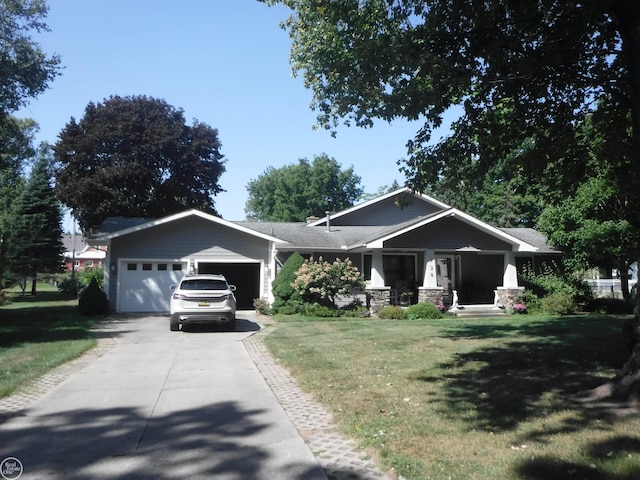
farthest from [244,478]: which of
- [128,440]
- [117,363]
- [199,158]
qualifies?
[199,158]

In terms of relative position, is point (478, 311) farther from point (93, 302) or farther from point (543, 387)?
point (93, 302)

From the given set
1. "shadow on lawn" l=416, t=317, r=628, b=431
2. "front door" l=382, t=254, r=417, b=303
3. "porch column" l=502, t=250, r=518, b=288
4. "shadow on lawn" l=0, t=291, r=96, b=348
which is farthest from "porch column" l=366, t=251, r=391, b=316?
"shadow on lawn" l=0, t=291, r=96, b=348

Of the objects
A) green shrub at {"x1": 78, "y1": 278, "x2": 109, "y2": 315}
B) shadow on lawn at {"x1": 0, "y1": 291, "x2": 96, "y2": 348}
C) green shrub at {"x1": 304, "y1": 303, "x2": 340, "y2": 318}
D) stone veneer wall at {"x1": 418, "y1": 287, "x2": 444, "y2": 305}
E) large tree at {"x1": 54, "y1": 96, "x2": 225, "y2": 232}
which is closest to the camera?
shadow on lawn at {"x1": 0, "y1": 291, "x2": 96, "y2": 348}

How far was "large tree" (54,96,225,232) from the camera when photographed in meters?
33.6

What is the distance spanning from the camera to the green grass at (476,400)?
4.55 m

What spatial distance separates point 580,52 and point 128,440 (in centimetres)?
888

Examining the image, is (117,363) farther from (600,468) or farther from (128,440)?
(600,468)

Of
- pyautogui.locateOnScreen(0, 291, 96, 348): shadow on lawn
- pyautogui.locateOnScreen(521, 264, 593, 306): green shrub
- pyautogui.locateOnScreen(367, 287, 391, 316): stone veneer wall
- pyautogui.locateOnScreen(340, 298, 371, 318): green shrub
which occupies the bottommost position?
pyautogui.locateOnScreen(0, 291, 96, 348): shadow on lawn

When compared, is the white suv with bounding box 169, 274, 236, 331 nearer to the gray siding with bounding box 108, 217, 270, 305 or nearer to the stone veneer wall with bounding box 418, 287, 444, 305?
the gray siding with bounding box 108, 217, 270, 305

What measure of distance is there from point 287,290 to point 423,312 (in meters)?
5.14

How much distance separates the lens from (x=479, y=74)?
8.88m

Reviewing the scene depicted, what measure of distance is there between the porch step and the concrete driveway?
13.3 metres

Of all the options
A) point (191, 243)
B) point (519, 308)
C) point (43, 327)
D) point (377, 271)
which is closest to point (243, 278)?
point (191, 243)

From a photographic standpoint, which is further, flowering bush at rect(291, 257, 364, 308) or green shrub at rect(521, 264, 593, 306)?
green shrub at rect(521, 264, 593, 306)
